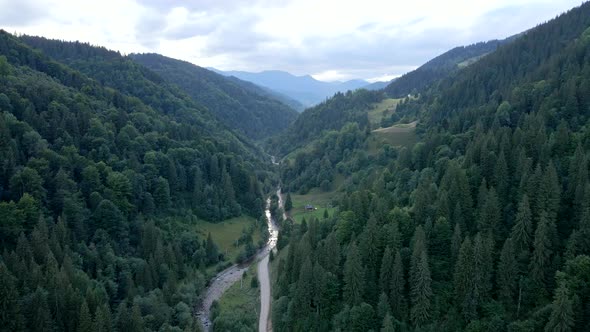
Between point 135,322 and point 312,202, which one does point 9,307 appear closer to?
point 135,322

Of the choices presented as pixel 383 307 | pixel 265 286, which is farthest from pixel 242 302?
pixel 383 307

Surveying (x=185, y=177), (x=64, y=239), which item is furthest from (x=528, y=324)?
(x=185, y=177)

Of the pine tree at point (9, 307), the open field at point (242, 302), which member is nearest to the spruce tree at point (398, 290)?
the open field at point (242, 302)

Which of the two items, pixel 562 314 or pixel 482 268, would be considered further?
pixel 482 268

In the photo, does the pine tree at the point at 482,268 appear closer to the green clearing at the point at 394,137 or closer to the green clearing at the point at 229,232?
the green clearing at the point at 229,232

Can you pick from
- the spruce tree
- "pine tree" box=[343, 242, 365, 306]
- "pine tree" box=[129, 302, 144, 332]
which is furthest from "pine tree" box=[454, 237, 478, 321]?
"pine tree" box=[129, 302, 144, 332]

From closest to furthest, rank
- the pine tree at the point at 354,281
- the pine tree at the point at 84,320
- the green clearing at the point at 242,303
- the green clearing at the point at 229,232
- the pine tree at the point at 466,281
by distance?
1. the pine tree at the point at 466,281
2. the pine tree at the point at 84,320
3. the pine tree at the point at 354,281
4. the green clearing at the point at 242,303
5. the green clearing at the point at 229,232

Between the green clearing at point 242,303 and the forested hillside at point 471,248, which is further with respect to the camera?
the green clearing at point 242,303

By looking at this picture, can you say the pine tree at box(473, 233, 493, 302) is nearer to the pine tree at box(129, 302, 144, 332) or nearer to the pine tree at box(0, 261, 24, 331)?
the pine tree at box(129, 302, 144, 332)
